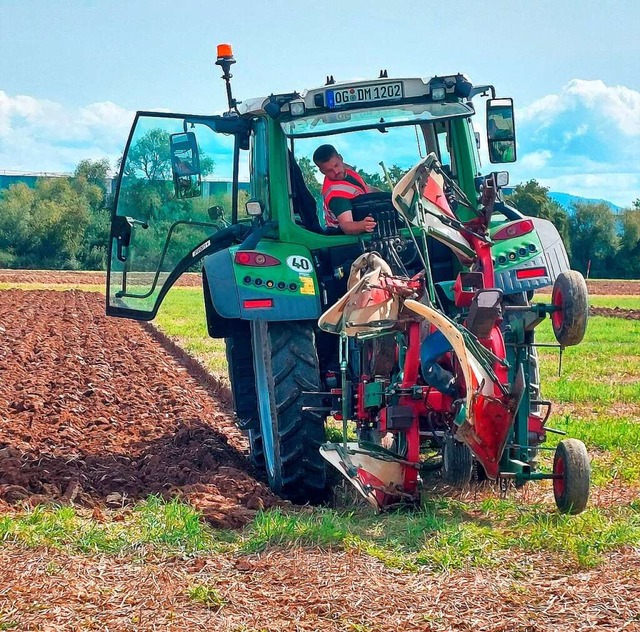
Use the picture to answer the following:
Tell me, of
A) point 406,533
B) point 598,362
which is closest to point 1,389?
point 406,533

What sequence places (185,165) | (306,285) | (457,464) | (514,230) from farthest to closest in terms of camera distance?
(185,165), (514,230), (306,285), (457,464)

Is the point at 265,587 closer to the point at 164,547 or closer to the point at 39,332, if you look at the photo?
the point at 164,547

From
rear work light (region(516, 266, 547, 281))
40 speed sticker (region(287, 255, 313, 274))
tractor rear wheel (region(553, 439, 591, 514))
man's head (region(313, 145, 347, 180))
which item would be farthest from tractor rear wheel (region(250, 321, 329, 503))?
tractor rear wheel (region(553, 439, 591, 514))

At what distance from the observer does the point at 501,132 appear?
6695mm

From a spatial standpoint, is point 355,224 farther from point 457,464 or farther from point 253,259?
point 457,464

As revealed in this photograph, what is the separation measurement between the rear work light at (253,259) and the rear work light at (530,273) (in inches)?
56.1

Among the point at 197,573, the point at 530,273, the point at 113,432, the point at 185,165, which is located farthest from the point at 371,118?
the point at 113,432

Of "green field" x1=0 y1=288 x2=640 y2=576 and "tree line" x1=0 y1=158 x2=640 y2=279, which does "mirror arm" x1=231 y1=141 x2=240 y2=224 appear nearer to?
"green field" x1=0 y1=288 x2=640 y2=576

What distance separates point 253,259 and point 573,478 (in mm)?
2233

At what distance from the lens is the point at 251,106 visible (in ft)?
22.1

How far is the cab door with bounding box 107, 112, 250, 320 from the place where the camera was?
23.5 ft

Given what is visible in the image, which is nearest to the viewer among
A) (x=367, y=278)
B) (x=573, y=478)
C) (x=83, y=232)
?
(x=573, y=478)

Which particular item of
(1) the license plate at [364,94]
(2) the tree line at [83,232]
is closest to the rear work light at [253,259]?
(1) the license plate at [364,94]

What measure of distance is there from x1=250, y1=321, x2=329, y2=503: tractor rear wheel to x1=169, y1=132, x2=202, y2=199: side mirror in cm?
145
